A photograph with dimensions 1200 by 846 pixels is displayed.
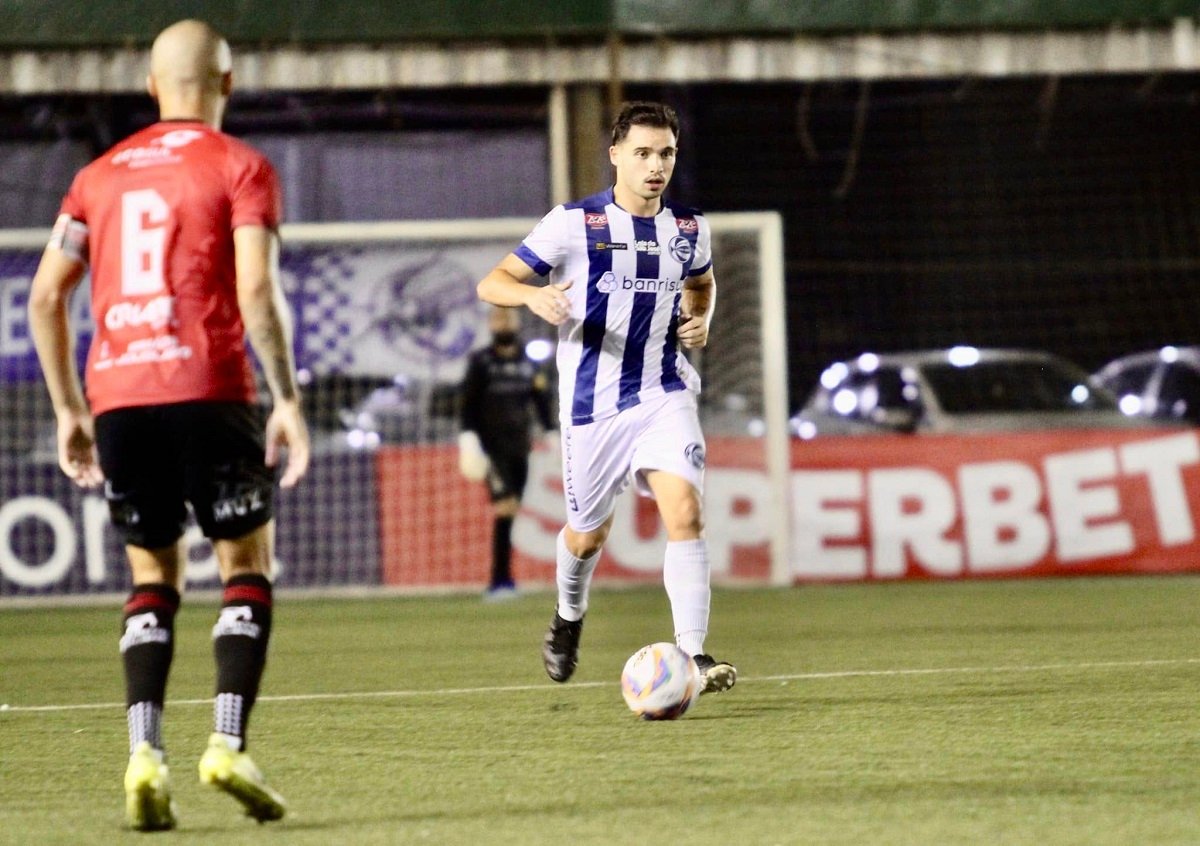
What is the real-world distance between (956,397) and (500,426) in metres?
4.22

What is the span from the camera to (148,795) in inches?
171

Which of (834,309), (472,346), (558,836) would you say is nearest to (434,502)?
(472,346)

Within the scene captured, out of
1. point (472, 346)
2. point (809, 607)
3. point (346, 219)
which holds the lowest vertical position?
point (809, 607)

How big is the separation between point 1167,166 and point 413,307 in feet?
40.9

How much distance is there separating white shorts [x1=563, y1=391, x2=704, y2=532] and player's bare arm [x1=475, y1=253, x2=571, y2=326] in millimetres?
470

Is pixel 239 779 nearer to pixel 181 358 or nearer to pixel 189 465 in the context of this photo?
pixel 189 465

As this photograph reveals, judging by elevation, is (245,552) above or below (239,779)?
above

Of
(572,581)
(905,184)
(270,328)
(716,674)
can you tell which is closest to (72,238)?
(270,328)

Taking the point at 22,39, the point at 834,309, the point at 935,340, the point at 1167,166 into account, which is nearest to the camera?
the point at 22,39

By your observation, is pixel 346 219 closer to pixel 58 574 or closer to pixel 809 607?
pixel 58 574

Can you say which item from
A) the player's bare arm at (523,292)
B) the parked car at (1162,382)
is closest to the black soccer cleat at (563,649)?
the player's bare arm at (523,292)

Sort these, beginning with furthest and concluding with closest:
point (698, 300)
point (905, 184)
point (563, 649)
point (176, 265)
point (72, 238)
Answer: point (905, 184) → point (563, 649) → point (698, 300) → point (72, 238) → point (176, 265)

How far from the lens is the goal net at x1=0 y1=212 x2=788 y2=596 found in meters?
13.5

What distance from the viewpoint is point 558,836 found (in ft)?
13.7
